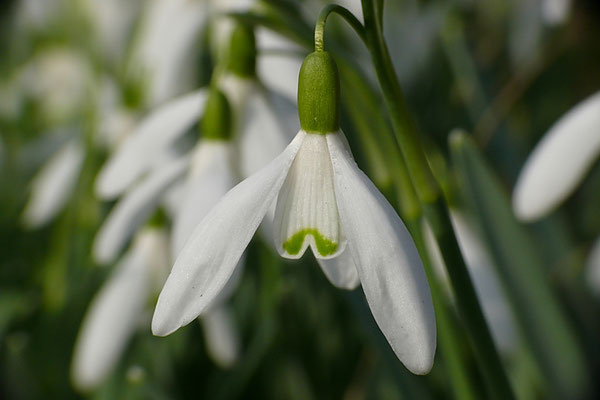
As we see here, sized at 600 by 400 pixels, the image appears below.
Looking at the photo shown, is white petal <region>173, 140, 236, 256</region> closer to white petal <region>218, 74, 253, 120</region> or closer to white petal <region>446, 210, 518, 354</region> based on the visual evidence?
white petal <region>218, 74, 253, 120</region>

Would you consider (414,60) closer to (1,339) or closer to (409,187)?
(1,339)

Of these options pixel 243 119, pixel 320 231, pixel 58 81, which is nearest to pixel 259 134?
pixel 243 119

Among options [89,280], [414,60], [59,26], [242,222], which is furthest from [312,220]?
[59,26]

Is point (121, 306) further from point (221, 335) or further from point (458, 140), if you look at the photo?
point (458, 140)

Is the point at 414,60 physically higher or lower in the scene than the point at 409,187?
higher

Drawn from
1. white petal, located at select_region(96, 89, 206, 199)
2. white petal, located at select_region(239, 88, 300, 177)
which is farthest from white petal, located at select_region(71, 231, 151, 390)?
white petal, located at select_region(239, 88, 300, 177)

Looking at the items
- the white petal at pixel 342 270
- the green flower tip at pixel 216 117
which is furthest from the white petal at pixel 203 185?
the white petal at pixel 342 270
